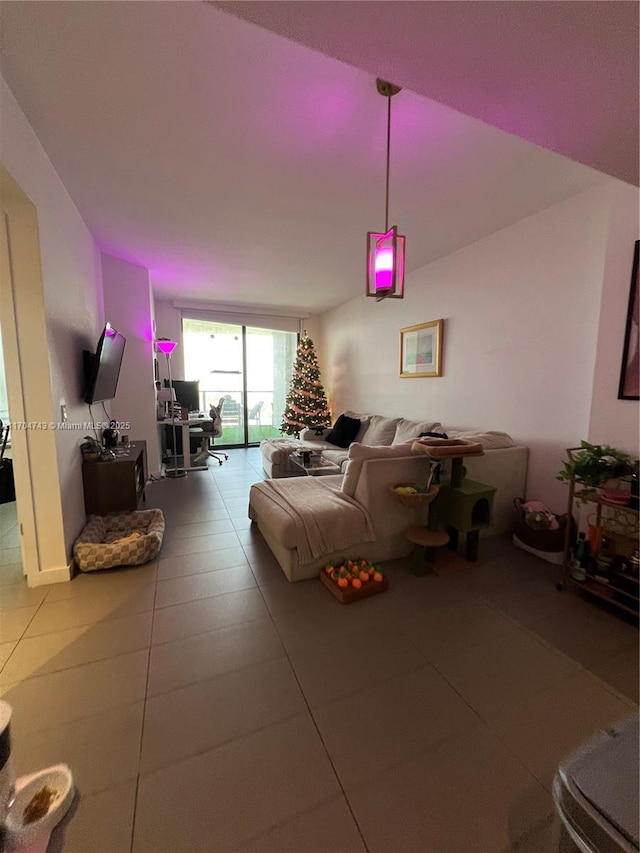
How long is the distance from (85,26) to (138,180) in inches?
44.8

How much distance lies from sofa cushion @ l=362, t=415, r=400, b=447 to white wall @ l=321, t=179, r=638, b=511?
0.36 m

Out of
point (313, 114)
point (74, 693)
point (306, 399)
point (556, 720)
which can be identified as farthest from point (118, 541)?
point (306, 399)

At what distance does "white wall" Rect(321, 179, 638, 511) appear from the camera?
2436 mm

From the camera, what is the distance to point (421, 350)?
4152mm

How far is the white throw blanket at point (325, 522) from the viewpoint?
7.38ft

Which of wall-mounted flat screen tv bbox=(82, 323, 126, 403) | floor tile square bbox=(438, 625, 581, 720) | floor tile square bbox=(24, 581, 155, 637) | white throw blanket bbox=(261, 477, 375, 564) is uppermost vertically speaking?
wall-mounted flat screen tv bbox=(82, 323, 126, 403)

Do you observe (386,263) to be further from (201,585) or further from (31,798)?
(31,798)

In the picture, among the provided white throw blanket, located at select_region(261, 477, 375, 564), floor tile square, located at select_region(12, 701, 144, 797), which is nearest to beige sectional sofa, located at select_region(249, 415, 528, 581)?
white throw blanket, located at select_region(261, 477, 375, 564)

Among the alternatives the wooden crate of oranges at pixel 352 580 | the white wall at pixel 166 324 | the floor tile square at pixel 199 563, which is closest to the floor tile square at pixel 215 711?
the wooden crate of oranges at pixel 352 580

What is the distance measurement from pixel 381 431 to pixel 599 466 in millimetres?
2513

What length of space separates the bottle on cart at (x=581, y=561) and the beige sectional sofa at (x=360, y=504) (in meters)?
0.77

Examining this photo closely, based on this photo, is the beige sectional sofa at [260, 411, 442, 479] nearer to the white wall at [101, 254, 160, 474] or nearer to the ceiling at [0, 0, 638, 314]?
the white wall at [101, 254, 160, 474]

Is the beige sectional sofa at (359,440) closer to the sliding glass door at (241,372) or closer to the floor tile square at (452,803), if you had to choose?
the sliding glass door at (241,372)

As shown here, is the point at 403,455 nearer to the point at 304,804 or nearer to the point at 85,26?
the point at 304,804
